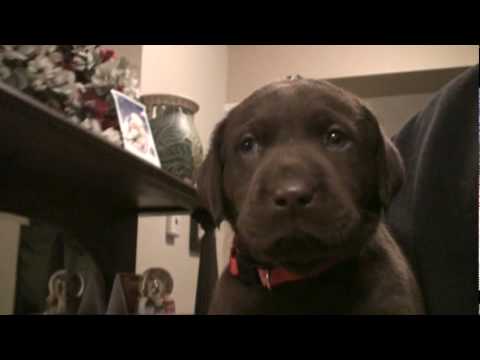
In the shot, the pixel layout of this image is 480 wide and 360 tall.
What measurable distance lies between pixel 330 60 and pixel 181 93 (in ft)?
3.62

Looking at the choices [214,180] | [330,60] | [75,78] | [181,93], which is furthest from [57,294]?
[330,60]

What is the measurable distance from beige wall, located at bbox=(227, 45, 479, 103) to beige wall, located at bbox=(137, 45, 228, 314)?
0.15 m

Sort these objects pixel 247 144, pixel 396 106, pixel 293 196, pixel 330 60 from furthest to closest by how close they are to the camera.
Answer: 1. pixel 396 106
2. pixel 330 60
3. pixel 247 144
4. pixel 293 196

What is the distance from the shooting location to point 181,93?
9.21ft

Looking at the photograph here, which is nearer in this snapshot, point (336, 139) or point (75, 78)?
point (336, 139)

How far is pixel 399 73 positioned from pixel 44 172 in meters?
2.40

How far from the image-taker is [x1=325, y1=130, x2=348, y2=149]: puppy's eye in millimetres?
1048

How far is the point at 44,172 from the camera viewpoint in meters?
1.54

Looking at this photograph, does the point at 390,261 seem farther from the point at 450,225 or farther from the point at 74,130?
the point at 74,130

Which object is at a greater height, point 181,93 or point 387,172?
point 181,93

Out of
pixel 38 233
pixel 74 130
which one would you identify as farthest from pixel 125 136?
pixel 74 130

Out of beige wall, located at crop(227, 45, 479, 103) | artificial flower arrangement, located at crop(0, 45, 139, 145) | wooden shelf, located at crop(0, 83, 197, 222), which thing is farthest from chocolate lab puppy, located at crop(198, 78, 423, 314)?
beige wall, located at crop(227, 45, 479, 103)

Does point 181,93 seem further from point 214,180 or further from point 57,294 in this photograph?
point 214,180

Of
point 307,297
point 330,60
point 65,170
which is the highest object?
point 330,60
